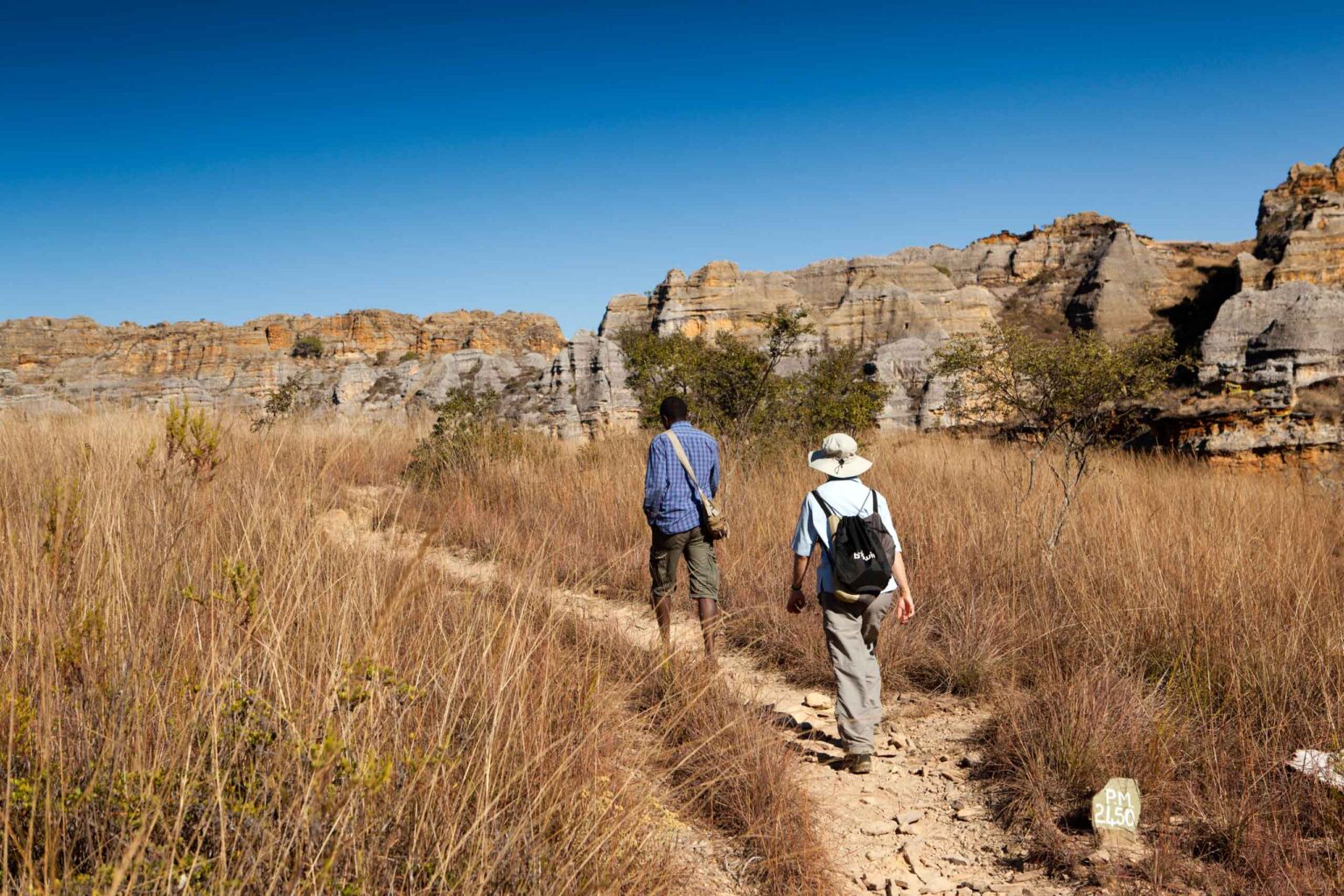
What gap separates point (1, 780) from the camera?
1.68 meters

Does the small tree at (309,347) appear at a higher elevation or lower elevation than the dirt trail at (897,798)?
higher

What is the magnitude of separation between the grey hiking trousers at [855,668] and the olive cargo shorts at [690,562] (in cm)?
144

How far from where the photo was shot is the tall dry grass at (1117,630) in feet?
9.74

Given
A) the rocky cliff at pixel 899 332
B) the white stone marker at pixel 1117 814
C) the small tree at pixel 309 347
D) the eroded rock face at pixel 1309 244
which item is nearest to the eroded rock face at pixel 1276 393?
the rocky cliff at pixel 899 332

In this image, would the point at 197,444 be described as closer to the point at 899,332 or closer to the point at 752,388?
the point at 752,388

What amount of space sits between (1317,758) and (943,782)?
4.93ft

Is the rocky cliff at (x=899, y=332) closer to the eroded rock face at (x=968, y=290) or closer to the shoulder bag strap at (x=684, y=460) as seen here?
the eroded rock face at (x=968, y=290)

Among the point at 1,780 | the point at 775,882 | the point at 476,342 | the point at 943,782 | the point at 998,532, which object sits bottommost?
the point at 943,782

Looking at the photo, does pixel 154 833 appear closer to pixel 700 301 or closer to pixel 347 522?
pixel 347 522

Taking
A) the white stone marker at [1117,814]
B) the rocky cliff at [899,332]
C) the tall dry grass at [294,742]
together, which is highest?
the rocky cliff at [899,332]

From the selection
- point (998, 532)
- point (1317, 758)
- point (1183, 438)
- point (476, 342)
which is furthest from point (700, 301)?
point (1317, 758)

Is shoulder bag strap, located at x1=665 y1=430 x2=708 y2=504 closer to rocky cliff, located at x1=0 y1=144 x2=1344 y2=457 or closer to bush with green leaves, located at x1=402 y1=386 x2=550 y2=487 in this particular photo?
rocky cliff, located at x1=0 y1=144 x2=1344 y2=457

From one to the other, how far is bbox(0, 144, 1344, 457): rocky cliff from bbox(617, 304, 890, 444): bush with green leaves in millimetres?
2945

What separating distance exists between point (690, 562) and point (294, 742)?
3.49 metres
